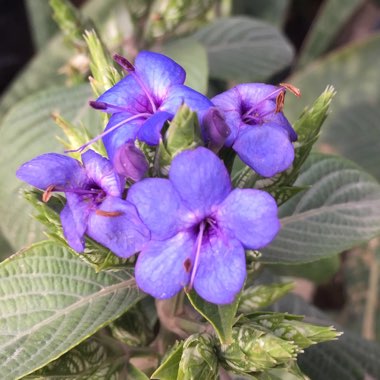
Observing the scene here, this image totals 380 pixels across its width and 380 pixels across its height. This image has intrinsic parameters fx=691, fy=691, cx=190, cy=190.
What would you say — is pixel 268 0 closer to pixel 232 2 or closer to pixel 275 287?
pixel 232 2

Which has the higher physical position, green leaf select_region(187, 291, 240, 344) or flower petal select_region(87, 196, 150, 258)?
flower petal select_region(87, 196, 150, 258)

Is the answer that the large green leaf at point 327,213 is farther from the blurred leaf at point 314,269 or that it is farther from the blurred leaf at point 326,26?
the blurred leaf at point 326,26

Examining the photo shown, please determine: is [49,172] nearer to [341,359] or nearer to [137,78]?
[137,78]

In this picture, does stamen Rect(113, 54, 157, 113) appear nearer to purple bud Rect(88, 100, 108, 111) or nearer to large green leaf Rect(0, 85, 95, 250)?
purple bud Rect(88, 100, 108, 111)

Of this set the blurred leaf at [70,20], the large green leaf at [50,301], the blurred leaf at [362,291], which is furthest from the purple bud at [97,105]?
the blurred leaf at [362,291]

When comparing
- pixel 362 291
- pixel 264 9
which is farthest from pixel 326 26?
pixel 362 291

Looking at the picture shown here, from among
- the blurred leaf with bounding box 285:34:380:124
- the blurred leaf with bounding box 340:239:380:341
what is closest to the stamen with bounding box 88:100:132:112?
the blurred leaf with bounding box 285:34:380:124
